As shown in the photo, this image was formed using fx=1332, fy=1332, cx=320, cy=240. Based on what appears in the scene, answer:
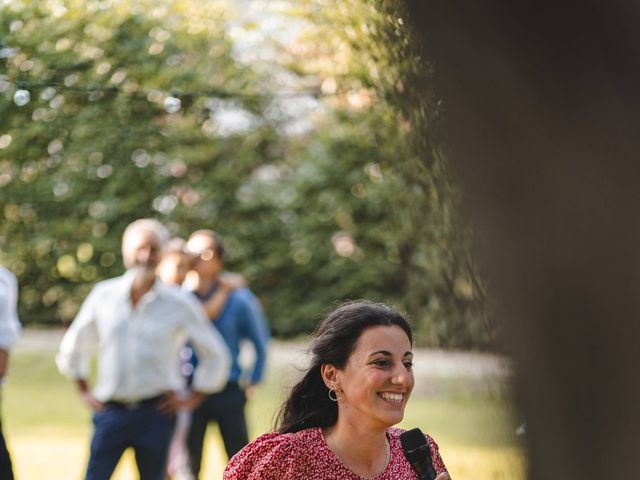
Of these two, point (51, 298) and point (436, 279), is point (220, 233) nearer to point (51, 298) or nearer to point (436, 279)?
point (51, 298)

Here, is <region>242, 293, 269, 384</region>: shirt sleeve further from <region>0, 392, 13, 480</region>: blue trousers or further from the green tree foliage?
the green tree foliage

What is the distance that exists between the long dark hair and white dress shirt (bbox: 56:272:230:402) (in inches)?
113

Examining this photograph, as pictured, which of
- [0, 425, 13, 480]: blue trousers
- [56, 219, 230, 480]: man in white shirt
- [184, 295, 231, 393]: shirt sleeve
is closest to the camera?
[0, 425, 13, 480]: blue trousers

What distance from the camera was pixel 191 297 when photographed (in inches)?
315

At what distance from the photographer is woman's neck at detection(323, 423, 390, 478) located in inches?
141

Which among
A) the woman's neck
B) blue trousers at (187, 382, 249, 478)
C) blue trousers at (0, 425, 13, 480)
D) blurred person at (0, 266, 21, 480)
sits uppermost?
the woman's neck

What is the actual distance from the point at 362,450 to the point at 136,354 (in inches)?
133

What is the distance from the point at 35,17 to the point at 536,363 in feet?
34.7

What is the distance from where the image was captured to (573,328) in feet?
4.85

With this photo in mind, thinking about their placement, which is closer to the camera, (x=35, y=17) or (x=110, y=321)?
(x=110, y=321)

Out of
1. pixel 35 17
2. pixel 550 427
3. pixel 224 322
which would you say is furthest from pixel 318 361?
pixel 35 17

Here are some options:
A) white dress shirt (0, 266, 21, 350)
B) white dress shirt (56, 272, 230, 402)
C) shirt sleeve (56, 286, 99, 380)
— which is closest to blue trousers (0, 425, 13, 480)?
white dress shirt (0, 266, 21, 350)

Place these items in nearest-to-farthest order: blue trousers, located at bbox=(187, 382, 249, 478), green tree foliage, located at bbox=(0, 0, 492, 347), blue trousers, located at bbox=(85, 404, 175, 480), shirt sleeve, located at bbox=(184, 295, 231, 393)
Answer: blue trousers, located at bbox=(85, 404, 175, 480), shirt sleeve, located at bbox=(184, 295, 231, 393), blue trousers, located at bbox=(187, 382, 249, 478), green tree foliage, located at bbox=(0, 0, 492, 347)

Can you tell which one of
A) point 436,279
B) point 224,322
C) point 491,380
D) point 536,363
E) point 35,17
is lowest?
point 35,17
